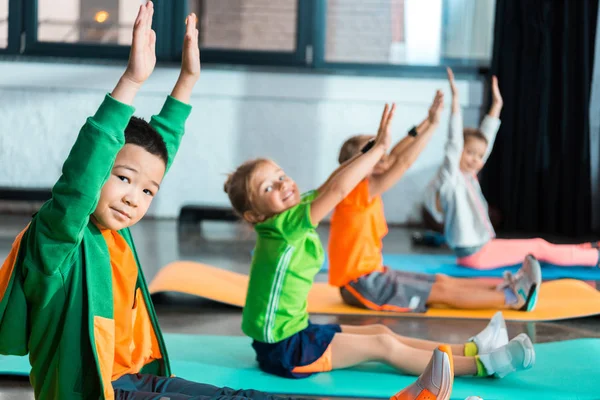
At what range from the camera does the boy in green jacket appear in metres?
1.43

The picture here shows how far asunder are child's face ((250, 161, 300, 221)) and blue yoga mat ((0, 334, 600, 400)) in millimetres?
446

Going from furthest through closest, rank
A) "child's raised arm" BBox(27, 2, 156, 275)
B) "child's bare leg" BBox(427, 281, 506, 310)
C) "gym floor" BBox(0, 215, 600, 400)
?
"child's bare leg" BBox(427, 281, 506, 310) → "gym floor" BBox(0, 215, 600, 400) → "child's raised arm" BBox(27, 2, 156, 275)

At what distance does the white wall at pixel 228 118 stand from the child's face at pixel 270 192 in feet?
11.0

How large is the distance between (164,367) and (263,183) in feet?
2.29

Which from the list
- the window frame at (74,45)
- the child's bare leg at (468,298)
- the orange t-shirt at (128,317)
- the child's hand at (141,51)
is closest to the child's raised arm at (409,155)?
the child's bare leg at (468,298)

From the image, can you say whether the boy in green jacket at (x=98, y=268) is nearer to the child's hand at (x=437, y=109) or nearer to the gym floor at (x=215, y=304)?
the gym floor at (x=215, y=304)

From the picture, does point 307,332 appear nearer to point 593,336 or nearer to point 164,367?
point 164,367

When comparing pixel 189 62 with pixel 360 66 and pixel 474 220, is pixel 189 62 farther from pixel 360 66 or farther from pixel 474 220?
pixel 360 66

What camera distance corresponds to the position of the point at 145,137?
1662mm

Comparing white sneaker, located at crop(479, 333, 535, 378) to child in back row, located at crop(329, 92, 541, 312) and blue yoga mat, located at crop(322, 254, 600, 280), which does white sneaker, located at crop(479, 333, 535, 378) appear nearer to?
child in back row, located at crop(329, 92, 541, 312)

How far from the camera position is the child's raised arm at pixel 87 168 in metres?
1.41

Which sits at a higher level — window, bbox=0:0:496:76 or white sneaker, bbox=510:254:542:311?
window, bbox=0:0:496:76

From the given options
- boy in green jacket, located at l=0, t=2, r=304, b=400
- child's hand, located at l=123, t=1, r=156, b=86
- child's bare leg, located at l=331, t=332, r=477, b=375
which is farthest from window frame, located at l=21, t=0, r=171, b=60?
child's hand, located at l=123, t=1, r=156, b=86

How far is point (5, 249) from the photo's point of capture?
4.38m
